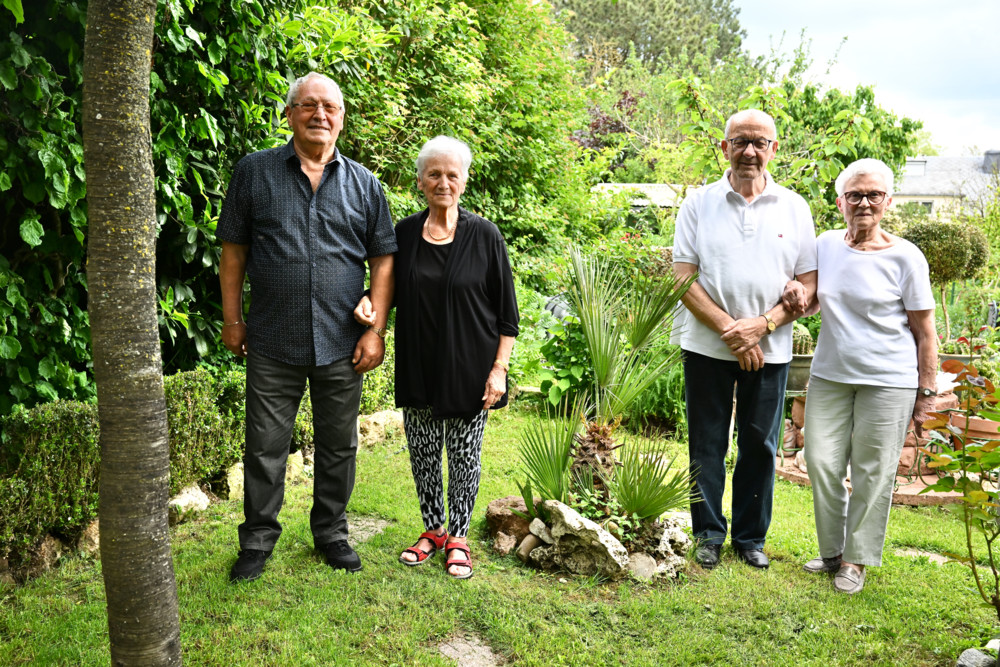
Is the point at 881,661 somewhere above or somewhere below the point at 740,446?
below

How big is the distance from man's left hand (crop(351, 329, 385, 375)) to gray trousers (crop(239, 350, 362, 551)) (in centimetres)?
4

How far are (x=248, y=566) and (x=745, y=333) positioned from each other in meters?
2.37

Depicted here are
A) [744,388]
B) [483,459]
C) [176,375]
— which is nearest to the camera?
[744,388]

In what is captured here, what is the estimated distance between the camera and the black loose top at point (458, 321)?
3.12 meters

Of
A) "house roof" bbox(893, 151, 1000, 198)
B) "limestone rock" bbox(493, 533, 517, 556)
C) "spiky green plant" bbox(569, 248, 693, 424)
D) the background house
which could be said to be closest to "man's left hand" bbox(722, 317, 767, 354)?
"spiky green plant" bbox(569, 248, 693, 424)

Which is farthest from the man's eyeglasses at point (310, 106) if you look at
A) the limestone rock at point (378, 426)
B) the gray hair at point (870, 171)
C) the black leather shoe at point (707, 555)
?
the limestone rock at point (378, 426)

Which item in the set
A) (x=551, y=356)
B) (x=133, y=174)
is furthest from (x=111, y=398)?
(x=551, y=356)

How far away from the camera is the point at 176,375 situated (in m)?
3.75

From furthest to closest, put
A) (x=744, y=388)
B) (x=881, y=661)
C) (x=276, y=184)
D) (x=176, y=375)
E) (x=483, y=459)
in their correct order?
(x=483, y=459) < (x=176, y=375) < (x=744, y=388) < (x=276, y=184) < (x=881, y=661)

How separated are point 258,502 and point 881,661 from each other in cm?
248

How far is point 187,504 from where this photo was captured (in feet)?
12.5

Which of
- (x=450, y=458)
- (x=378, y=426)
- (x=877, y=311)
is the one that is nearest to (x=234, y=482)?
(x=378, y=426)

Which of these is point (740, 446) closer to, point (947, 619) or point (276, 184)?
point (947, 619)

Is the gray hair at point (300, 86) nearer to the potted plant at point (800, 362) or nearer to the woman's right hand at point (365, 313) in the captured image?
the woman's right hand at point (365, 313)
